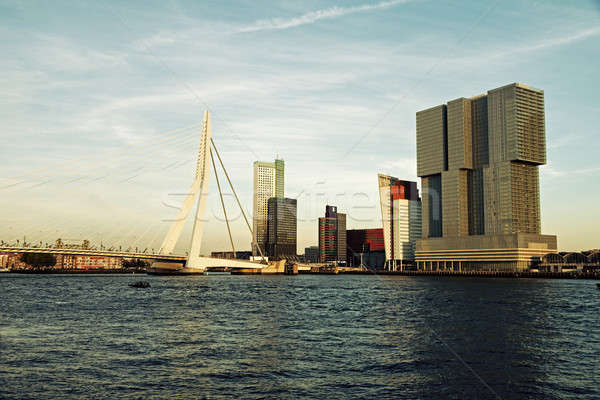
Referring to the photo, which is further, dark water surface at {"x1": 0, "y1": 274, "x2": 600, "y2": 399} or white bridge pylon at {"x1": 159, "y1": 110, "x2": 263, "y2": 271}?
white bridge pylon at {"x1": 159, "y1": 110, "x2": 263, "y2": 271}

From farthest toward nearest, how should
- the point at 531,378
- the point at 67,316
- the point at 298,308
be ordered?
the point at 298,308
the point at 67,316
the point at 531,378

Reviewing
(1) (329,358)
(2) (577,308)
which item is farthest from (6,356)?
(2) (577,308)

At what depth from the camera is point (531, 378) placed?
22.7 m

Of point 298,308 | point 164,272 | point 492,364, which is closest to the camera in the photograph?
Answer: point 492,364

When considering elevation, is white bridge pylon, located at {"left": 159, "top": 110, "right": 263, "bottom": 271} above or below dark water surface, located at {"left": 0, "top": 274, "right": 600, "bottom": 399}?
above

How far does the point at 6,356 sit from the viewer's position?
26125 mm

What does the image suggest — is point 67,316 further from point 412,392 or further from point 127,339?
point 412,392

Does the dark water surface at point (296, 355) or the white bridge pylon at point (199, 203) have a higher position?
the white bridge pylon at point (199, 203)

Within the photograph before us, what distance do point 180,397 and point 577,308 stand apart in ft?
157

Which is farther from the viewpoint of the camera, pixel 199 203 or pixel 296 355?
pixel 199 203

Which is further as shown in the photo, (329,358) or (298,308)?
(298,308)

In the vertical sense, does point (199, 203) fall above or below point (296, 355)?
above

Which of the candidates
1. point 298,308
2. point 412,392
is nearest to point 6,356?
point 412,392

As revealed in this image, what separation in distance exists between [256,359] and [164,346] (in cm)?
630
